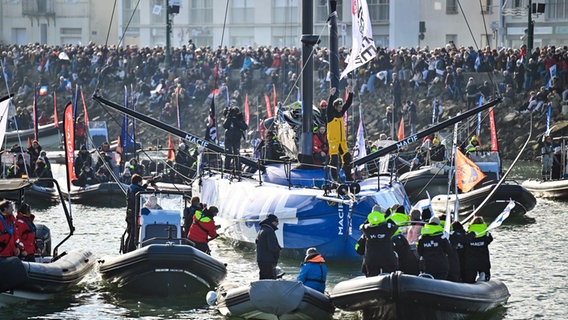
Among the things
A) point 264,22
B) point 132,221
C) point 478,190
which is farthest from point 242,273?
point 264,22

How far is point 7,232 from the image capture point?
2278 centimetres

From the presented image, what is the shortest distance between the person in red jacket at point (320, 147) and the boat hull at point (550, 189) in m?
11.3

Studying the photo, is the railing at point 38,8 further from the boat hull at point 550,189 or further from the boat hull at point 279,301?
the boat hull at point 279,301

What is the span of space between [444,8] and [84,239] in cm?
4653

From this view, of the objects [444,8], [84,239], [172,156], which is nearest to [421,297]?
[84,239]

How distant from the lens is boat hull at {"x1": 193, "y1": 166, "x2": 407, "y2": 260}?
27453 mm

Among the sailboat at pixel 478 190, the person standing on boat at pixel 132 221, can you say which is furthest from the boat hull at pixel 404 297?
the sailboat at pixel 478 190

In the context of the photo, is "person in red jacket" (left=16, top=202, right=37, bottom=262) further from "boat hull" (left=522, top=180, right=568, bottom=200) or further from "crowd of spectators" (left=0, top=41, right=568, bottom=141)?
"crowd of spectators" (left=0, top=41, right=568, bottom=141)

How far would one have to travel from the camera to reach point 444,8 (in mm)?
75375

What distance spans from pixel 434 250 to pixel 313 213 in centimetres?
604

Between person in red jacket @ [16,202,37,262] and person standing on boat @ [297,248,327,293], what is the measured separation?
4.96m

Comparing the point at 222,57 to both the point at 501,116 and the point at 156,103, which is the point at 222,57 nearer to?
the point at 156,103

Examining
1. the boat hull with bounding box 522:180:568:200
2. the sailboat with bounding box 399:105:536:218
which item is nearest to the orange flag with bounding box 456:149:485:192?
the sailboat with bounding box 399:105:536:218

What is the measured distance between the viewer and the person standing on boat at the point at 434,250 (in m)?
21.8
